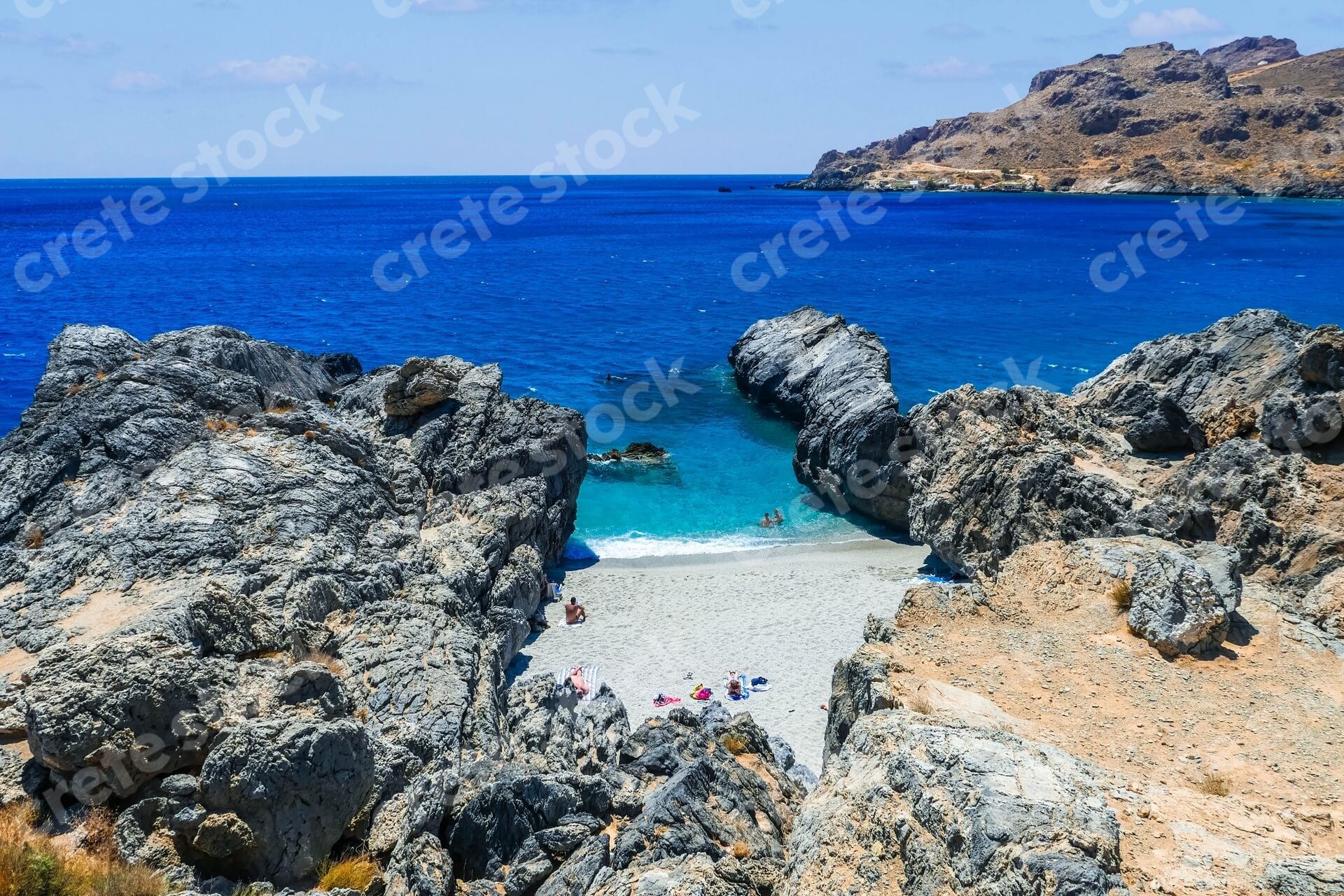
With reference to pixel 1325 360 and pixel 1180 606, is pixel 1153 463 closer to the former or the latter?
pixel 1325 360

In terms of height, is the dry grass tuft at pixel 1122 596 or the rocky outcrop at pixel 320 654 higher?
the rocky outcrop at pixel 320 654

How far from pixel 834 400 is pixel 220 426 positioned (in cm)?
2344

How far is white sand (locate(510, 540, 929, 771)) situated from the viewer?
2134cm

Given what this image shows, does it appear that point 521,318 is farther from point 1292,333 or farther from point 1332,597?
point 1332,597

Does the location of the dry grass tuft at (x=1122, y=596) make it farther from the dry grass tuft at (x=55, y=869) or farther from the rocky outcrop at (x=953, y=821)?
the dry grass tuft at (x=55, y=869)

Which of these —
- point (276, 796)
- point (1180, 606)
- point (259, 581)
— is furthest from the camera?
point (259, 581)

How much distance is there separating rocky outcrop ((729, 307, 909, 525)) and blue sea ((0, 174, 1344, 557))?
129 centimetres

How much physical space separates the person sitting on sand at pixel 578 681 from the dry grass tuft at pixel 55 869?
437 inches

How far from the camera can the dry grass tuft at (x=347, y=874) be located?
35.9ft

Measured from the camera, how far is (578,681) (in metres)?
21.5

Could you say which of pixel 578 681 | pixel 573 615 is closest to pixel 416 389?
pixel 573 615

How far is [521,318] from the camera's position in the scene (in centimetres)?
6875

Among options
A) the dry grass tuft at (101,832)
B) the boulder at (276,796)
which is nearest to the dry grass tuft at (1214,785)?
the boulder at (276,796)

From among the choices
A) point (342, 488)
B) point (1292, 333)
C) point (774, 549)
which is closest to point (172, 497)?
point (342, 488)
